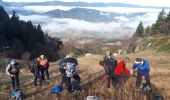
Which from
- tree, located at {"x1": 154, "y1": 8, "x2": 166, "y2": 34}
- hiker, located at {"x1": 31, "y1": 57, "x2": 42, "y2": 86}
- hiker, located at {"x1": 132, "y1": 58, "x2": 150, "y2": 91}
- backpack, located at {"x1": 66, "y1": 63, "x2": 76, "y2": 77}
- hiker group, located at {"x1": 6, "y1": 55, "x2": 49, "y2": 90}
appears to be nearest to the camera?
backpack, located at {"x1": 66, "y1": 63, "x2": 76, "y2": 77}

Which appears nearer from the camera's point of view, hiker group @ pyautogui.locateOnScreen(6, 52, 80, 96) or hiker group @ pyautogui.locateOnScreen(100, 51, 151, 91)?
hiker group @ pyautogui.locateOnScreen(6, 52, 80, 96)

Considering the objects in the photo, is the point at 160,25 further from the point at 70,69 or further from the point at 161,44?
the point at 70,69

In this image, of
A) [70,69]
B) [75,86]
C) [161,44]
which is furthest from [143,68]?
[161,44]

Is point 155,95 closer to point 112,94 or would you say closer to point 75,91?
point 112,94

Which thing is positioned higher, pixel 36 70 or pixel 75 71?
pixel 75 71

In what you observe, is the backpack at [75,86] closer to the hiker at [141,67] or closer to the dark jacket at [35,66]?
the hiker at [141,67]

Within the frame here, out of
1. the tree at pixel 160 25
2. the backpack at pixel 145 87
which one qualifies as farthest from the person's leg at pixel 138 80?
the tree at pixel 160 25

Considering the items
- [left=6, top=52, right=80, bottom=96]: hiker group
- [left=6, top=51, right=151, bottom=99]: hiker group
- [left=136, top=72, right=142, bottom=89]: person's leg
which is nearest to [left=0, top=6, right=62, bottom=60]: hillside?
[left=6, top=52, right=80, bottom=96]: hiker group

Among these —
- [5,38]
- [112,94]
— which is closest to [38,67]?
[112,94]

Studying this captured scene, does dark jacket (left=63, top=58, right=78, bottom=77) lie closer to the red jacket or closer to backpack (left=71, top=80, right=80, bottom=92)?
backpack (left=71, top=80, right=80, bottom=92)

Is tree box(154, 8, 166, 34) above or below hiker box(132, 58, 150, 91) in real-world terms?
above

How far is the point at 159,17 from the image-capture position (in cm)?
15812

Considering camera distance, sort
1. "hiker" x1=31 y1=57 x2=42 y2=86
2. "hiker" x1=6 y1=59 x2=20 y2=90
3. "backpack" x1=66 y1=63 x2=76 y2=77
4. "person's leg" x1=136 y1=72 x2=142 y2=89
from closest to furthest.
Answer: "backpack" x1=66 y1=63 x2=76 y2=77
"hiker" x1=6 y1=59 x2=20 y2=90
"person's leg" x1=136 y1=72 x2=142 y2=89
"hiker" x1=31 y1=57 x2=42 y2=86

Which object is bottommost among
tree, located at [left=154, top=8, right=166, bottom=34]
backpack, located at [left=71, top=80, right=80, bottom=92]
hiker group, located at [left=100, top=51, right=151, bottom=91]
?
backpack, located at [left=71, top=80, right=80, bottom=92]
